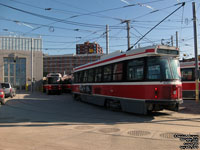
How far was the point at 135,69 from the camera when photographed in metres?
9.53

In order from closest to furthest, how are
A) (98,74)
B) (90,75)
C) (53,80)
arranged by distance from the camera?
(98,74) → (90,75) → (53,80)

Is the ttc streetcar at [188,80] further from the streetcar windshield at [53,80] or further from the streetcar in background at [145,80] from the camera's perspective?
the streetcar windshield at [53,80]

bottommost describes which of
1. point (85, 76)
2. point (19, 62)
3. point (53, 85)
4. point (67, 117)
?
point (67, 117)

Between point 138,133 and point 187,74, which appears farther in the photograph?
point 187,74

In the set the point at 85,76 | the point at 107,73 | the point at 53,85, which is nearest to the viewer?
the point at 107,73

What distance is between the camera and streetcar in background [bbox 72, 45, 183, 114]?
8.61m

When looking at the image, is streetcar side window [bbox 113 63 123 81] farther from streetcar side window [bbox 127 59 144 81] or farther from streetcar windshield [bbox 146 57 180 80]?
streetcar windshield [bbox 146 57 180 80]

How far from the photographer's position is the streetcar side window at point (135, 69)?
30.0ft

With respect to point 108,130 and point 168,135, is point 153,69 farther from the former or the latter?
point 108,130

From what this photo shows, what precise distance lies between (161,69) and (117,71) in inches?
107

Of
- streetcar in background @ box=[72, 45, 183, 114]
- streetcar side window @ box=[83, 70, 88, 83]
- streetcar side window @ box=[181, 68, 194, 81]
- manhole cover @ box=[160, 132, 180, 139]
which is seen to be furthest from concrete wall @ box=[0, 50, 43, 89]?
manhole cover @ box=[160, 132, 180, 139]

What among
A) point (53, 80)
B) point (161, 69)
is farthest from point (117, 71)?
point (53, 80)

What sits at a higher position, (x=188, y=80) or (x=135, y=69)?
(x=135, y=69)

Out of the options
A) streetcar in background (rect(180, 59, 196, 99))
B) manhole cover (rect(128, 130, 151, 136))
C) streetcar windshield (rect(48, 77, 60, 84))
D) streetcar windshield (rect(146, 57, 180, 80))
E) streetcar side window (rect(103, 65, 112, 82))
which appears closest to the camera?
manhole cover (rect(128, 130, 151, 136))
